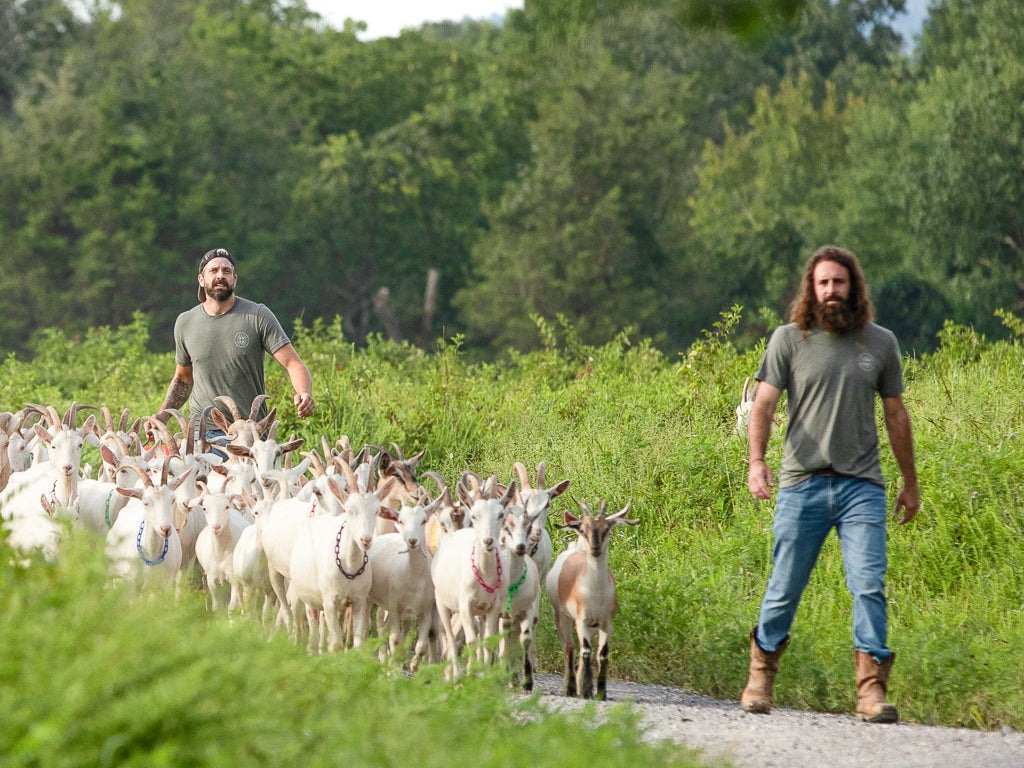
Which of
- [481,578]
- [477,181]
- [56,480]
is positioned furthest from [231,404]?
[477,181]

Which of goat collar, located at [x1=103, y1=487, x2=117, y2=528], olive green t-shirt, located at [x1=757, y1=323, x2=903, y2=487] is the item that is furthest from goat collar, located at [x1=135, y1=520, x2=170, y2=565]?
olive green t-shirt, located at [x1=757, y1=323, x2=903, y2=487]

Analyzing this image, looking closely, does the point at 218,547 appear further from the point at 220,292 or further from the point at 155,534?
the point at 220,292

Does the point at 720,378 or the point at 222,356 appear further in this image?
the point at 720,378

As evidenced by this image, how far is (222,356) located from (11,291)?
32653mm

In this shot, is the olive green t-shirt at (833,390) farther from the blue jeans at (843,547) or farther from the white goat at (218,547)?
the white goat at (218,547)

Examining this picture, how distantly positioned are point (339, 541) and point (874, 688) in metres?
3.32

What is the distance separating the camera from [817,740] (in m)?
6.70

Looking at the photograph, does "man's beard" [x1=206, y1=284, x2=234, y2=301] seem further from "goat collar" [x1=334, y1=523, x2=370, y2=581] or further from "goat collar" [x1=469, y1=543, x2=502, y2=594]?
"goat collar" [x1=469, y1=543, x2=502, y2=594]

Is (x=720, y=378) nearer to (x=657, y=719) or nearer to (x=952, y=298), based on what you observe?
(x=657, y=719)

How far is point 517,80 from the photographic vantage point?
157ft

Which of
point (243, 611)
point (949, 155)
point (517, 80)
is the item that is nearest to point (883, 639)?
point (243, 611)

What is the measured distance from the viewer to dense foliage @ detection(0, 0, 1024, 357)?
3931 centimetres

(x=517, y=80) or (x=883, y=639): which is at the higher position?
(x=517, y=80)

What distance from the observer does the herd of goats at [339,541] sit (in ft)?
26.9
